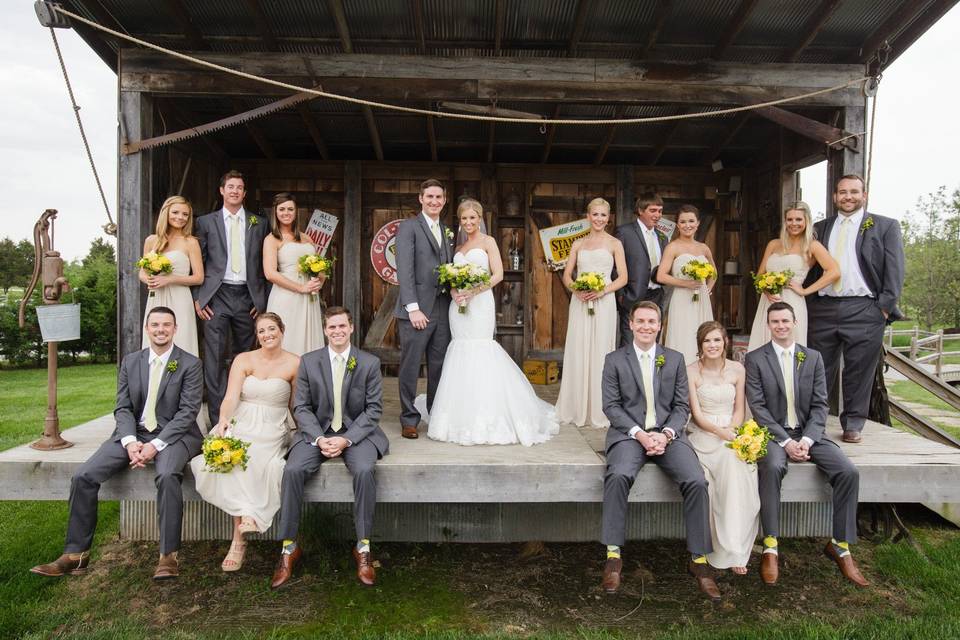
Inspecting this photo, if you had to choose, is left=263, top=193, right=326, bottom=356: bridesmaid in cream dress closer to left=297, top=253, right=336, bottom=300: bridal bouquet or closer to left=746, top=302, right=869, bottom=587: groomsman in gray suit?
left=297, top=253, right=336, bottom=300: bridal bouquet

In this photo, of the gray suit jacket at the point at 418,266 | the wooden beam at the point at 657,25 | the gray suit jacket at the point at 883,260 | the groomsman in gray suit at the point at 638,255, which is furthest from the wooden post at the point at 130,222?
the gray suit jacket at the point at 883,260

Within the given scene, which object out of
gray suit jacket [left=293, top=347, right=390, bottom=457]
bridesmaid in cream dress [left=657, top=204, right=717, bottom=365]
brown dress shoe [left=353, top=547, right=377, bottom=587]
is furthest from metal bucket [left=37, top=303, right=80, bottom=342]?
bridesmaid in cream dress [left=657, top=204, right=717, bottom=365]

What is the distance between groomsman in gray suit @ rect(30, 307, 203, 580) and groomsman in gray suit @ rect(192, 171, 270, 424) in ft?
2.72

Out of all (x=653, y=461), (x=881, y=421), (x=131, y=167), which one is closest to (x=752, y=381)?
(x=653, y=461)

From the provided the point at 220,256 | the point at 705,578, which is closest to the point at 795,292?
the point at 705,578

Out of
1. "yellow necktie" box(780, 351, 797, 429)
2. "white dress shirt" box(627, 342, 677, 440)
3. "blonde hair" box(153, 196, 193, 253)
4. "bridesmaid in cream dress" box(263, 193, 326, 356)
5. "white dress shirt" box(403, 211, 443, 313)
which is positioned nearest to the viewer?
"white dress shirt" box(627, 342, 677, 440)

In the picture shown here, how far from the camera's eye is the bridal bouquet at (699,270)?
5.79 meters

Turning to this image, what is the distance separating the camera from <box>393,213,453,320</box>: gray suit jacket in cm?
520

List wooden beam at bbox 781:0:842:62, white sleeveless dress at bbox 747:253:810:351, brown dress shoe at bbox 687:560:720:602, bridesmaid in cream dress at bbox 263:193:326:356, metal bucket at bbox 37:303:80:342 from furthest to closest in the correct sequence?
white sleeveless dress at bbox 747:253:810:351, bridesmaid in cream dress at bbox 263:193:326:356, wooden beam at bbox 781:0:842:62, metal bucket at bbox 37:303:80:342, brown dress shoe at bbox 687:560:720:602

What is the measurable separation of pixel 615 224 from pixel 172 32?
6121 millimetres

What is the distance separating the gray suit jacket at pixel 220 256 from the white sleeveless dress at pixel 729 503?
12.9ft

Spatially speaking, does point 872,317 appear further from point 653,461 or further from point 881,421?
point 653,461

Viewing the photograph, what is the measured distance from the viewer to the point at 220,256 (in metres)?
5.48

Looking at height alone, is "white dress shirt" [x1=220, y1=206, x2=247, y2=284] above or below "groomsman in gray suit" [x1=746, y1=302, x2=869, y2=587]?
above
